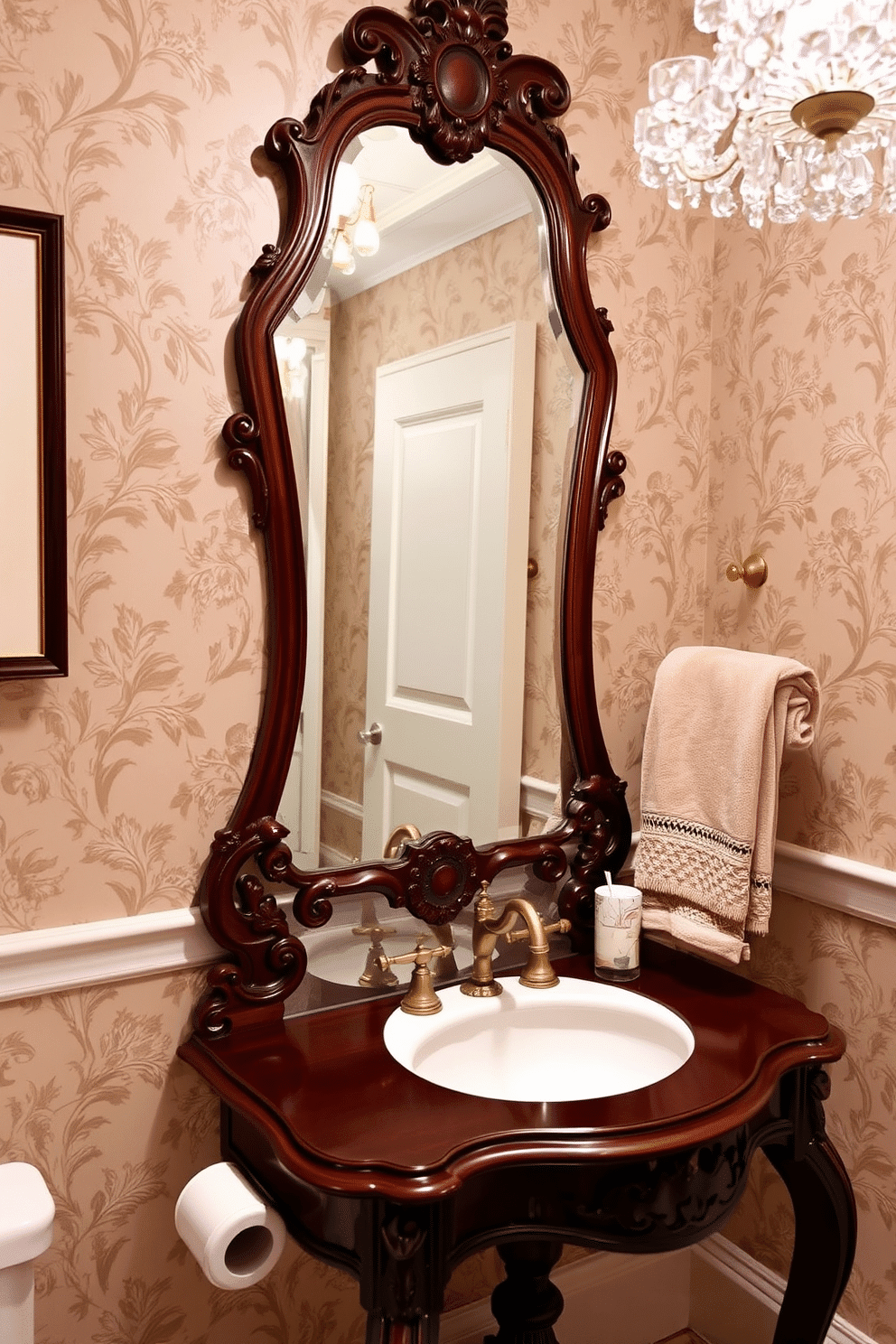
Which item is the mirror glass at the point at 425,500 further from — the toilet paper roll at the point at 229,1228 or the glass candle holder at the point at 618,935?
the toilet paper roll at the point at 229,1228

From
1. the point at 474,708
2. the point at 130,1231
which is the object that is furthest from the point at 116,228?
the point at 130,1231

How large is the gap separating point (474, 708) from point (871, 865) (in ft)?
2.22

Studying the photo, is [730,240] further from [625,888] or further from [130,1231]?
[130,1231]

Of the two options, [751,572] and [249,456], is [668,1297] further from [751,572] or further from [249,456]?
[249,456]

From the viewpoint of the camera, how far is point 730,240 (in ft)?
6.26

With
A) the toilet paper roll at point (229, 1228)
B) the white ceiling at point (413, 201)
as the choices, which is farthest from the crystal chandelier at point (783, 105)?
the toilet paper roll at point (229, 1228)

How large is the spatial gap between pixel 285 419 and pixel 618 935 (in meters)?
0.91

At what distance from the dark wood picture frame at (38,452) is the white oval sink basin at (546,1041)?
690 mm

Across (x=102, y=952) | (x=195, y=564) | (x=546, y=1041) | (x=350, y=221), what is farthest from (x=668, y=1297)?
(x=350, y=221)

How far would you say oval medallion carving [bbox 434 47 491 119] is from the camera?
1.55 m

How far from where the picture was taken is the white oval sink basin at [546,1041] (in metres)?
1.47

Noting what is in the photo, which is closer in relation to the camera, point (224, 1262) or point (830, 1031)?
point (224, 1262)

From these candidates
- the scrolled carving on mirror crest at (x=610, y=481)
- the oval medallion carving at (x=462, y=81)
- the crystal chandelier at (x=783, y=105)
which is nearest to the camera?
the crystal chandelier at (x=783, y=105)

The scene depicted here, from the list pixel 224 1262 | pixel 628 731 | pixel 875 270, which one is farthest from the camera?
pixel 628 731
